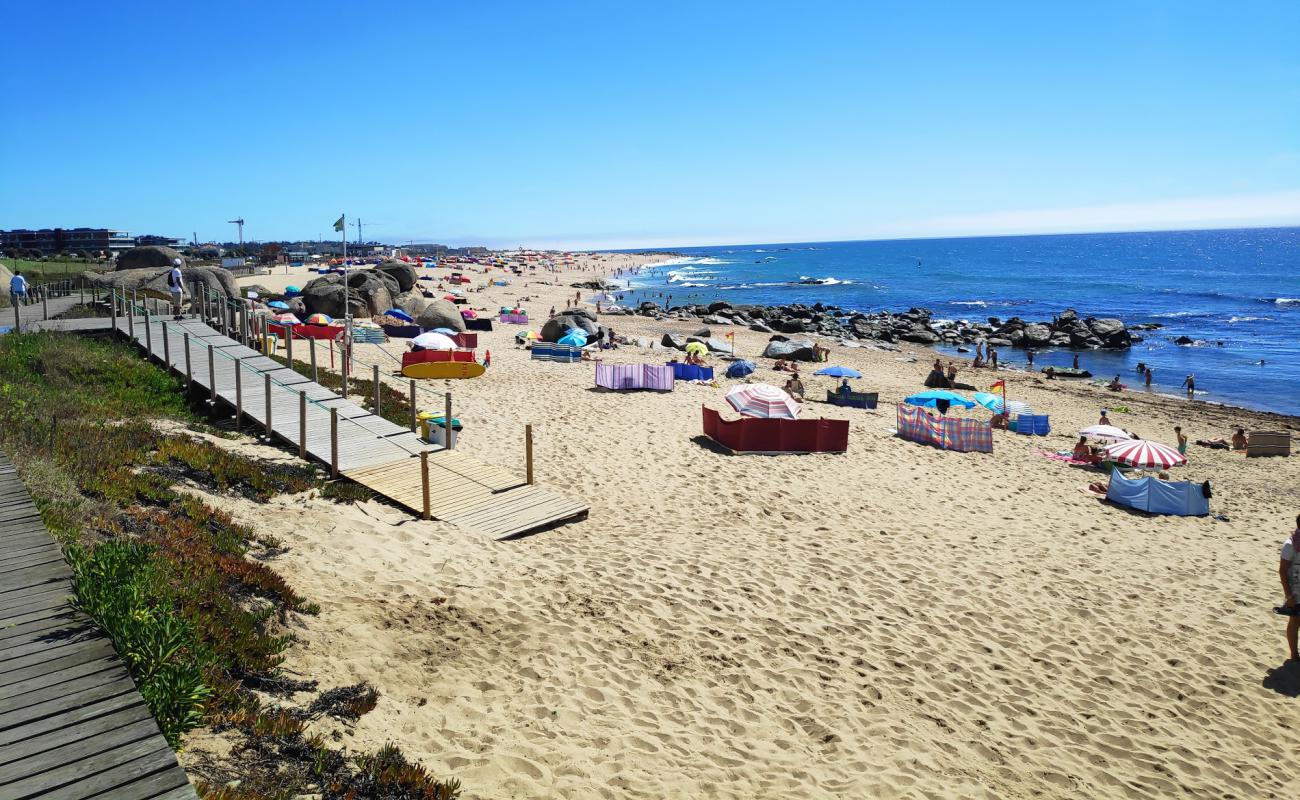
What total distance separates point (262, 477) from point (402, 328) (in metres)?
19.4

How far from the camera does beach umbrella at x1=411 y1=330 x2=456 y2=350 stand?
913 inches

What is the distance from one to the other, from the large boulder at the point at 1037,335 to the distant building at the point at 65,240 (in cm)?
7522

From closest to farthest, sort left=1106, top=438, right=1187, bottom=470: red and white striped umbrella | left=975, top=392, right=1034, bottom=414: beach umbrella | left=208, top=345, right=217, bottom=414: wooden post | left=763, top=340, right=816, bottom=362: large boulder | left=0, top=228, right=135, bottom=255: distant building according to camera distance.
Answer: left=208, top=345, right=217, bottom=414: wooden post → left=1106, top=438, right=1187, bottom=470: red and white striped umbrella → left=975, top=392, right=1034, bottom=414: beach umbrella → left=763, top=340, right=816, bottom=362: large boulder → left=0, top=228, right=135, bottom=255: distant building

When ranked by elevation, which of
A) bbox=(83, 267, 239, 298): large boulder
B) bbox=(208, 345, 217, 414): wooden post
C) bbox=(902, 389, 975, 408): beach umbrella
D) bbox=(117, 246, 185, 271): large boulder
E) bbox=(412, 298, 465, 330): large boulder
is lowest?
bbox=(902, 389, 975, 408): beach umbrella

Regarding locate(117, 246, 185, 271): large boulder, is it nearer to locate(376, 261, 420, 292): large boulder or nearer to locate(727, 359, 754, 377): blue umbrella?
locate(376, 261, 420, 292): large boulder

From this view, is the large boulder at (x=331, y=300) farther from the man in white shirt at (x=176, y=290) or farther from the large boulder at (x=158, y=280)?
the man in white shirt at (x=176, y=290)

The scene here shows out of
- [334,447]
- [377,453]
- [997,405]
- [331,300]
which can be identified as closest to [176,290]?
[377,453]

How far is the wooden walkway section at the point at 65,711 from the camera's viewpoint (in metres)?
3.71

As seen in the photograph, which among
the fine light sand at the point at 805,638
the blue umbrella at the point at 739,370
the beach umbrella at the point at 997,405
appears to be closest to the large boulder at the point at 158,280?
the blue umbrella at the point at 739,370

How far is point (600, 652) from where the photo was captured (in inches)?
325

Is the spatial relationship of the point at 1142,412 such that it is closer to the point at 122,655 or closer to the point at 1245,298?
the point at 122,655

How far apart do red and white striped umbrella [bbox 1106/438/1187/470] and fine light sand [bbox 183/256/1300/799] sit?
1300mm

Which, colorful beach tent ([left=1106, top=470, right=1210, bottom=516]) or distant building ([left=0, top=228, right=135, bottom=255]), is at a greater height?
distant building ([left=0, top=228, right=135, bottom=255])

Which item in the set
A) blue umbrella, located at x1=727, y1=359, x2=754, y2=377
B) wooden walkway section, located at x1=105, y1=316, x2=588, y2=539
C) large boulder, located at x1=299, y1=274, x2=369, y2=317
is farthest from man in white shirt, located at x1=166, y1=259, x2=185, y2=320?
blue umbrella, located at x1=727, y1=359, x2=754, y2=377
